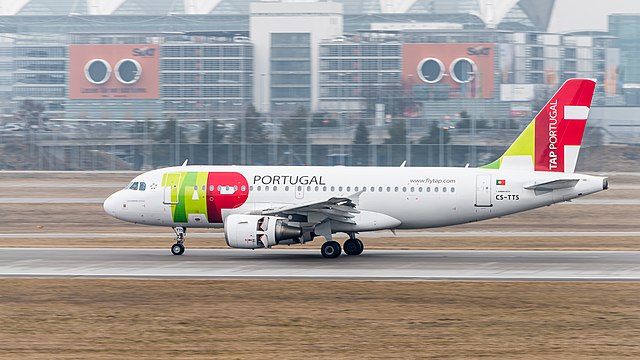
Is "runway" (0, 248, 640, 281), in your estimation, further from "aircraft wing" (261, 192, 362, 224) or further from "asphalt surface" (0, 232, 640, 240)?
"asphalt surface" (0, 232, 640, 240)

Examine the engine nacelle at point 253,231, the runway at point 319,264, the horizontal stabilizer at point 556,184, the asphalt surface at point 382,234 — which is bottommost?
the asphalt surface at point 382,234

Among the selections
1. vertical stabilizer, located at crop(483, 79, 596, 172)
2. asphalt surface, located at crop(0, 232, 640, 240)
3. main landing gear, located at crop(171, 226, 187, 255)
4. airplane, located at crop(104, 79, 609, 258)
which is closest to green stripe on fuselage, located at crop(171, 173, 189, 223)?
airplane, located at crop(104, 79, 609, 258)

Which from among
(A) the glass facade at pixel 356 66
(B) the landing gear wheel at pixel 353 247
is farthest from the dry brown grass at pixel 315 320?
(A) the glass facade at pixel 356 66

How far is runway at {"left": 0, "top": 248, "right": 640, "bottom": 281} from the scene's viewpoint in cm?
3491

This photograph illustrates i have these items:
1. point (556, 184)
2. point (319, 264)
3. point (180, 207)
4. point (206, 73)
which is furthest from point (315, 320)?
point (206, 73)

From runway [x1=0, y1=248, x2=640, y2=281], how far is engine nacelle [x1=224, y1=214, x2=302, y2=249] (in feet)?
2.57

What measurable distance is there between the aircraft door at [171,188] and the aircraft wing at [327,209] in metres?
3.84

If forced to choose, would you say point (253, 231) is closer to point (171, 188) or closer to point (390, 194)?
point (171, 188)

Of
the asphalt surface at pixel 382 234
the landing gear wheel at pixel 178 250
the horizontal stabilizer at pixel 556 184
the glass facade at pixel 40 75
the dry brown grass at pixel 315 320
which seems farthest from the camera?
the glass facade at pixel 40 75

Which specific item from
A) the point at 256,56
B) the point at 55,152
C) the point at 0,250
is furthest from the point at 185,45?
the point at 0,250

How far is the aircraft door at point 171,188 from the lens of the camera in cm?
4252

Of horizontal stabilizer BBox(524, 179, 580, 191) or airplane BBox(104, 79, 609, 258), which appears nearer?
horizontal stabilizer BBox(524, 179, 580, 191)

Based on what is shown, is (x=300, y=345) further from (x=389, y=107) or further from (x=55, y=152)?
(x=389, y=107)

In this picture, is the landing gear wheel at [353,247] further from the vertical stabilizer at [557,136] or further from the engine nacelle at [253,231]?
the vertical stabilizer at [557,136]
